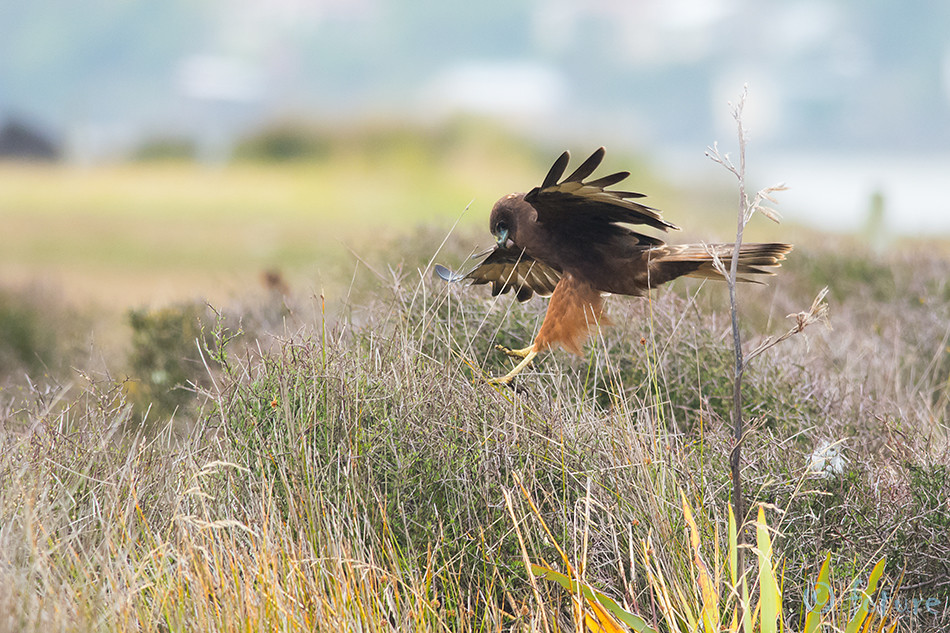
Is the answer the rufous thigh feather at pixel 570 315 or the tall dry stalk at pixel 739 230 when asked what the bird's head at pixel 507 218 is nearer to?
the rufous thigh feather at pixel 570 315

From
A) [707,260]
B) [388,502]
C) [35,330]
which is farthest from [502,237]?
[35,330]

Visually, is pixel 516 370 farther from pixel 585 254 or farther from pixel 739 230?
pixel 739 230

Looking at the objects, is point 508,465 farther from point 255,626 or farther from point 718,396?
point 718,396

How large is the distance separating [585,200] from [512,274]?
69 cm

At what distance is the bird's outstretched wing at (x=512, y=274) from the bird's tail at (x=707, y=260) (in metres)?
0.60

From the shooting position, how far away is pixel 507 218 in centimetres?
363

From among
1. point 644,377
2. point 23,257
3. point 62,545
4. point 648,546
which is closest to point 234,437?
point 62,545

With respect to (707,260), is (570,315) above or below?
below

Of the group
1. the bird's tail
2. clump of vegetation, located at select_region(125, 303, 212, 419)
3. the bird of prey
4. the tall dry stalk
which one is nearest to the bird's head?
the bird of prey

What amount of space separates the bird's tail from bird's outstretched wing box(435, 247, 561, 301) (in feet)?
1.96

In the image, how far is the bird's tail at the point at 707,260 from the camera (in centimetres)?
342

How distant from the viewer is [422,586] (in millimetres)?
2760

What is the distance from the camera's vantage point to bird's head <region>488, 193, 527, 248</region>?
11.9ft

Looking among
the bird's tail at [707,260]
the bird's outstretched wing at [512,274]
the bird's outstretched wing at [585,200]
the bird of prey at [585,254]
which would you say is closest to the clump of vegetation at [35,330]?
the bird's outstretched wing at [512,274]
